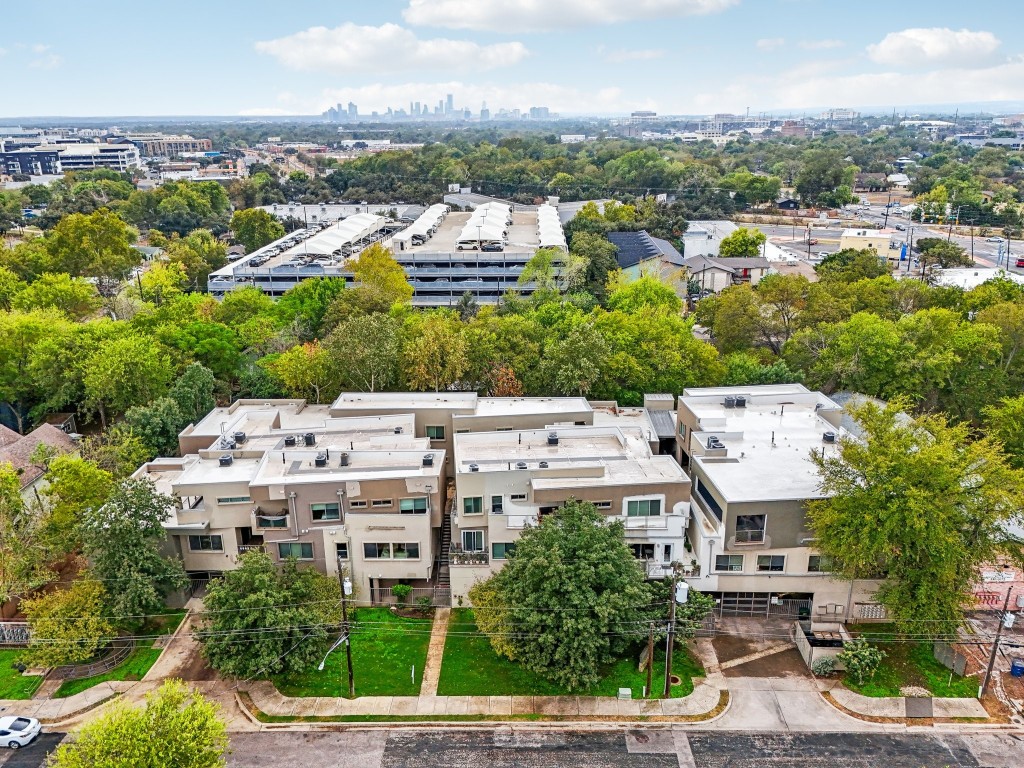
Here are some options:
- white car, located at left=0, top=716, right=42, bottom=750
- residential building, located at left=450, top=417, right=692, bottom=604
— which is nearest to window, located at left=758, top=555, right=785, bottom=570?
residential building, located at left=450, top=417, right=692, bottom=604

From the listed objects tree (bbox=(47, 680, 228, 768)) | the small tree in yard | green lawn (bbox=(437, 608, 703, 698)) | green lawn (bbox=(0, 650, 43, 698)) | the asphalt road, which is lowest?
the asphalt road

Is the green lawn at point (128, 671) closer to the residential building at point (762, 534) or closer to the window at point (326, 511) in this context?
the window at point (326, 511)

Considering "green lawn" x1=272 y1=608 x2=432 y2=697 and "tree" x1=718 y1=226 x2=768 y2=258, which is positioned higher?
"tree" x1=718 y1=226 x2=768 y2=258

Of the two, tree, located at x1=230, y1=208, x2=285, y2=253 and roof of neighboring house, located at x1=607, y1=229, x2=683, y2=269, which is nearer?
roof of neighboring house, located at x1=607, y1=229, x2=683, y2=269

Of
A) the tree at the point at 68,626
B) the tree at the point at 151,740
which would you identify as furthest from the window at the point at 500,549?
the tree at the point at 68,626

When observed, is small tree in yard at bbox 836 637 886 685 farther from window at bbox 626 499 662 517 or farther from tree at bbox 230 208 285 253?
tree at bbox 230 208 285 253

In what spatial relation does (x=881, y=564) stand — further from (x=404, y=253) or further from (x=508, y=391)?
(x=404, y=253)

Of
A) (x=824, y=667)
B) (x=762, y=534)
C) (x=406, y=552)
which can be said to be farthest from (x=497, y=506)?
(x=824, y=667)
